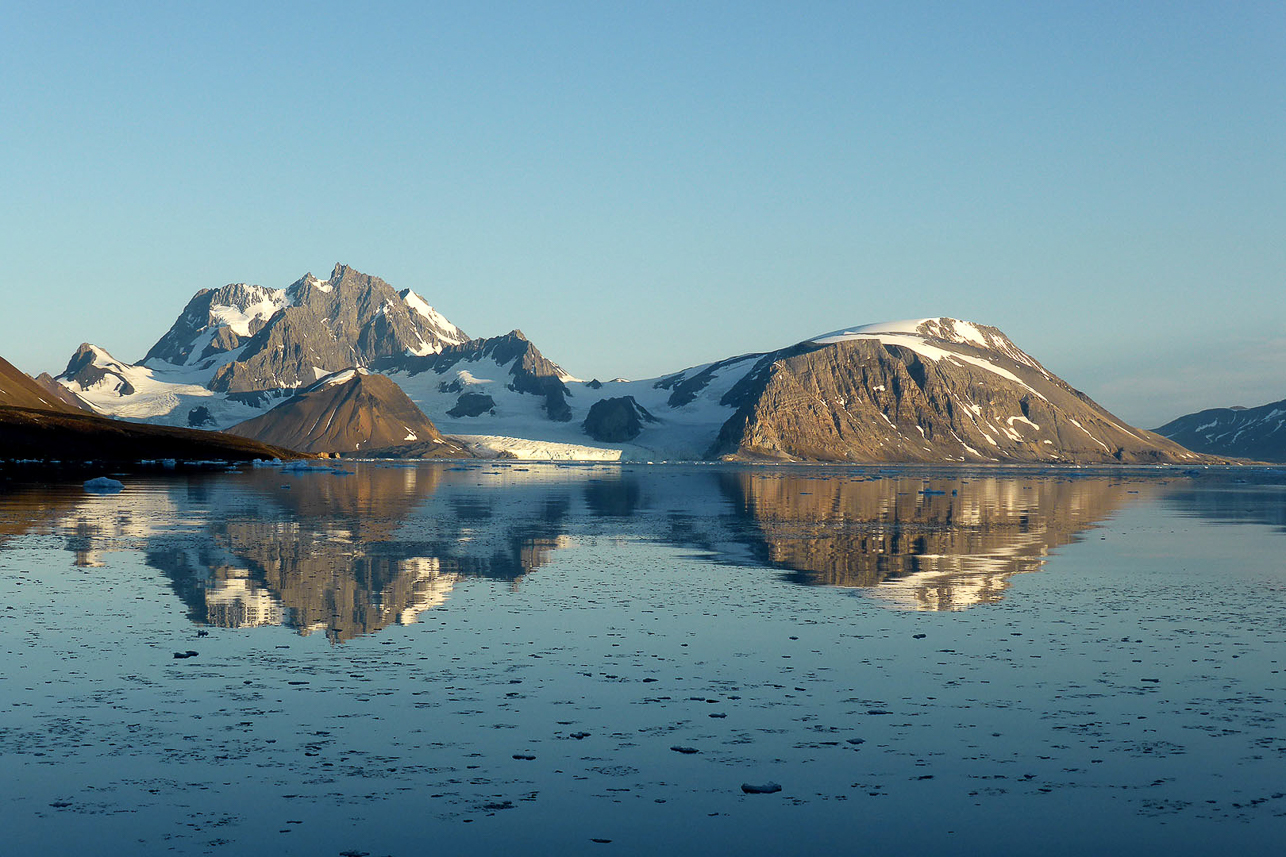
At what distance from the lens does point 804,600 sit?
24.8 meters

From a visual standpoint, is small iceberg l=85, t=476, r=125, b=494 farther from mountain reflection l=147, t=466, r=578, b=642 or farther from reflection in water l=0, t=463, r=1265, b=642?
mountain reflection l=147, t=466, r=578, b=642

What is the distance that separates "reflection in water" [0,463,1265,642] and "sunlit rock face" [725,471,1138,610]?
0.09 m

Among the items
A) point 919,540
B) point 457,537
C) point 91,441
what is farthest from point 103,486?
point 91,441

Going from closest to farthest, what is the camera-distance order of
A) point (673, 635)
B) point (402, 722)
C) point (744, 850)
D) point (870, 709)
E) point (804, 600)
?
1. point (744, 850)
2. point (402, 722)
3. point (870, 709)
4. point (673, 635)
5. point (804, 600)

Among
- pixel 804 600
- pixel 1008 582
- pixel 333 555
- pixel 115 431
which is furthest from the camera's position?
pixel 115 431

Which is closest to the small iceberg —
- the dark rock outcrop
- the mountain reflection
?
the mountain reflection

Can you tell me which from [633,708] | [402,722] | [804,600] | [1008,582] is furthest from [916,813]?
[1008,582]

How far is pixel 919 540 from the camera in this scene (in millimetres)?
40656

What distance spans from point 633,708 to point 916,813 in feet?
15.7

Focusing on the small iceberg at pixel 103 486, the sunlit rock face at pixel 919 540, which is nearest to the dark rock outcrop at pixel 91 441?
the small iceberg at pixel 103 486

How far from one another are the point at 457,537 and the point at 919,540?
55.7 ft

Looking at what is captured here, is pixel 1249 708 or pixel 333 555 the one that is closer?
pixel 1249 708

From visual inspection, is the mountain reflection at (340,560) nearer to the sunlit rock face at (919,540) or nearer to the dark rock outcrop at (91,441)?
the sunlit rock face at (919,540)

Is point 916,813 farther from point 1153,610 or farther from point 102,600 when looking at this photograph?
point 102,600
